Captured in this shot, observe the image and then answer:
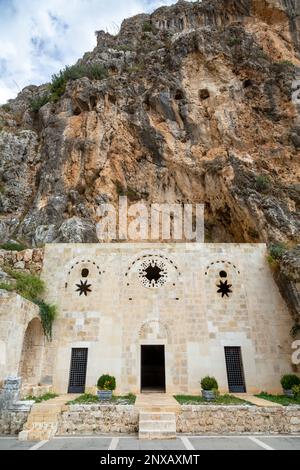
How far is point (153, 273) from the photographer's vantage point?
15195 mm

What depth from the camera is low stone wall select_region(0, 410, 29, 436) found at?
8.73 metres

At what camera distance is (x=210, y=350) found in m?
13.5

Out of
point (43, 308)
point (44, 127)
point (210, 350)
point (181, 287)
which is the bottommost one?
point (210, 350)

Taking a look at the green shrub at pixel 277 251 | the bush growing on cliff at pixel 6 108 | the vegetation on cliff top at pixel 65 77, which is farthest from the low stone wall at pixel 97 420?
the bush growing on cliff at pixel 6 108

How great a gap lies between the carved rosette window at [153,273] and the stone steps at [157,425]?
643cm

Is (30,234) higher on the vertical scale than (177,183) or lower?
lower

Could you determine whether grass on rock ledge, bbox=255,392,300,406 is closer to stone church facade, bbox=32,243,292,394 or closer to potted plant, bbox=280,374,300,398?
potted plant, bbox=280,374,300,398

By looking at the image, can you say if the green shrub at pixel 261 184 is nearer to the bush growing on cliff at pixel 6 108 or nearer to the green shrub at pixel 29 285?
the green shrub at pixel 29 285

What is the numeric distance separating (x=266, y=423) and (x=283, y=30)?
30.1m

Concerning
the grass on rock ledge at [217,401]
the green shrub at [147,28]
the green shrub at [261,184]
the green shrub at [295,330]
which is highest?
the green shrub at [147,28]

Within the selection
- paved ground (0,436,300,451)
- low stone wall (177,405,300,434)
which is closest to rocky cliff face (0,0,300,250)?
low stone wall (177,405,300,434)

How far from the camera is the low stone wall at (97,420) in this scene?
8820 millimetres

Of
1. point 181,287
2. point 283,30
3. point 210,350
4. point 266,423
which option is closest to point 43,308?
point 181,287
